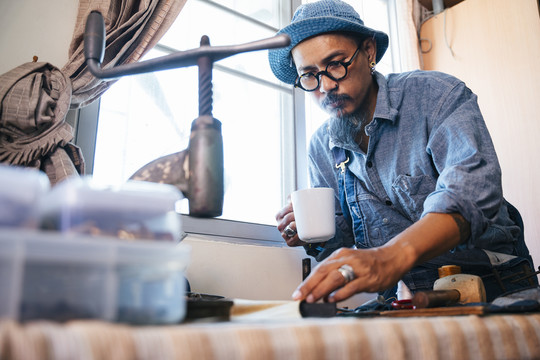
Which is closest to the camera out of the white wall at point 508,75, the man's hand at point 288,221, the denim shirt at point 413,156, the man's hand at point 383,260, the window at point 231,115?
the man's hand at point 383,260

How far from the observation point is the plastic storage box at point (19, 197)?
37cm

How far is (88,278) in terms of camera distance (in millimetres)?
377

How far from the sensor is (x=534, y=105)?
2.31 metres

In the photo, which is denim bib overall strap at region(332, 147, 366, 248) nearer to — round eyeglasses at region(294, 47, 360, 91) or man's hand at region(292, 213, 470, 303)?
round eyeglasses at region(294, 47, 360, 91)

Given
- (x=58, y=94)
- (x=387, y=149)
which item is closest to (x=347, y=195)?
(x=387, y=149)

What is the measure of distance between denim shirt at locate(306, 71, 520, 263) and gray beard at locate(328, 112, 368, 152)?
0.5 inches

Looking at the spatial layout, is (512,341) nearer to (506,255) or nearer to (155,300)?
(155,300)

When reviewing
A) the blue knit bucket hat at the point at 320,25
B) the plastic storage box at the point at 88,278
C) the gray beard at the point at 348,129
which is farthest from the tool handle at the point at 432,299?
the blue knit bucket hat at the point at 320,25

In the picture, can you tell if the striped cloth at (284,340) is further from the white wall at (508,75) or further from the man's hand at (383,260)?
the white wall at (508,75)

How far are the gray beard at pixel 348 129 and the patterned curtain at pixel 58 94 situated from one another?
68 centimetres

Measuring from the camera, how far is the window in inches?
68.6

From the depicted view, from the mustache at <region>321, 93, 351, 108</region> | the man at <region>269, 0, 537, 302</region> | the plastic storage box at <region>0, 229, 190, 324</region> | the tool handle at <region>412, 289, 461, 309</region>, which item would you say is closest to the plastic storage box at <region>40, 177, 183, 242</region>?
the plastic storage box at <region>0, 229, 190, 324</region>

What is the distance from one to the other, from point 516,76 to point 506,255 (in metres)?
1.49

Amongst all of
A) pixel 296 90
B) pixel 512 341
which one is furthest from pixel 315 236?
pixel 296 90
